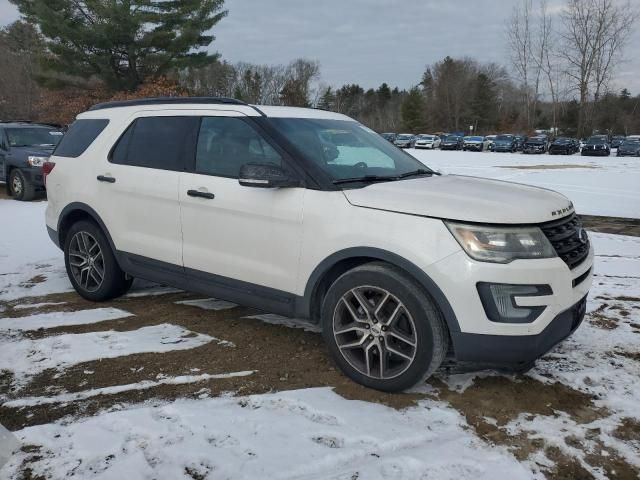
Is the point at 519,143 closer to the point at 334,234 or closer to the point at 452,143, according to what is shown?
the point at 452,143

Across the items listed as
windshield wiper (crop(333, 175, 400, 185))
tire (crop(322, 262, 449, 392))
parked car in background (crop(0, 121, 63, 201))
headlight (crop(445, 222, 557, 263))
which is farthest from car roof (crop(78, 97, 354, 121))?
parked car in background (crop(0, 121, 63, 201))

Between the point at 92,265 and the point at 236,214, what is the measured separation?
6.42 ft

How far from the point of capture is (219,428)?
114 inches

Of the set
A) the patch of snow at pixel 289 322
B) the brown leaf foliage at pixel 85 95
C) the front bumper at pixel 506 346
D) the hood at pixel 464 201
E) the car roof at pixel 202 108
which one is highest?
the brown leaf foliage at pixel 85 95

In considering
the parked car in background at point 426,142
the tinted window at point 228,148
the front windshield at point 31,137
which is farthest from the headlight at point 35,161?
the parked car in background at point 426,142

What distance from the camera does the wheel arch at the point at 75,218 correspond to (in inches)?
185

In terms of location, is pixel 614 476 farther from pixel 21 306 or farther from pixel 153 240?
pixel 21 306

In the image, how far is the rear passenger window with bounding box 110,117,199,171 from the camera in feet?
13.8

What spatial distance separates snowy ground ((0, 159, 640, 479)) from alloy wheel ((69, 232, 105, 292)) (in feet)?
1.02

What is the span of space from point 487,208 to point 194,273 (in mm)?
2251

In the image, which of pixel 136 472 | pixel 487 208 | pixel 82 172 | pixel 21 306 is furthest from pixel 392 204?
pixel 21 306

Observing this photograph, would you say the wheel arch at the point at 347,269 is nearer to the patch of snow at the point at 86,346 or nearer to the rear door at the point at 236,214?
the rear door at the point at 236,214

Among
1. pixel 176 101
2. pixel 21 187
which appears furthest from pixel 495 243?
pixel 21 187

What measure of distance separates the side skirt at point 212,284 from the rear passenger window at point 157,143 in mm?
800
